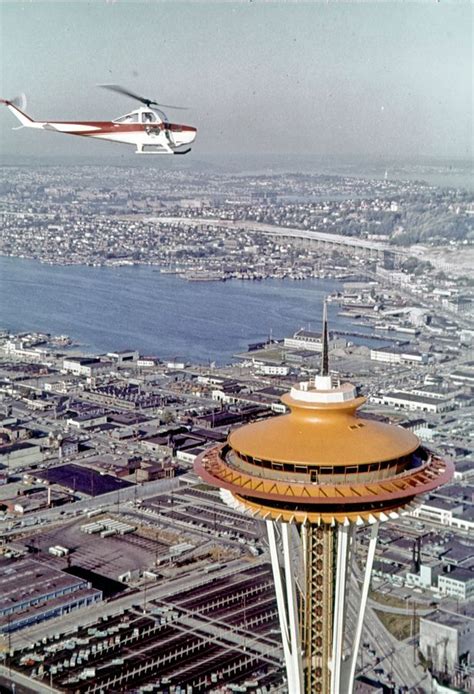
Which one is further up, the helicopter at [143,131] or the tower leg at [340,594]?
the helicopter at [143,131]

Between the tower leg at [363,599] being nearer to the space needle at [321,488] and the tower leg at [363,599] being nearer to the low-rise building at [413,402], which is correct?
the space needle at [321,488]

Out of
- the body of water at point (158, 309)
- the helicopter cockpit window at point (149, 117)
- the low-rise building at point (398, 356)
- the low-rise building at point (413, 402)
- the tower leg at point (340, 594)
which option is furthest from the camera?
the body of water at point (158, 309)

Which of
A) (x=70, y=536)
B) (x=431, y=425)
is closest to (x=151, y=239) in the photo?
(x=431, y=425)

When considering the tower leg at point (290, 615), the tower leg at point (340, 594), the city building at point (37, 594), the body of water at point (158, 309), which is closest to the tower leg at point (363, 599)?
the tower leg at point (340, 594)

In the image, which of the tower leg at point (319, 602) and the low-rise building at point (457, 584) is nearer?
the tower leg at point (319, 602)

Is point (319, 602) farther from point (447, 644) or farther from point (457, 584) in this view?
point (457, 584)

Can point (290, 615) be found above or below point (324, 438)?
below

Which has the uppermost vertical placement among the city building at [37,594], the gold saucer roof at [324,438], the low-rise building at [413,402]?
the gold saucer roof at [324,438]

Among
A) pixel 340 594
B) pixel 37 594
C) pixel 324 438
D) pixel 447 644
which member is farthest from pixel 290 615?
pixel 37 594
